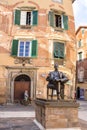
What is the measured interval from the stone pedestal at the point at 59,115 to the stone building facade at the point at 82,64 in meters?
30.1

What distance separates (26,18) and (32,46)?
2.91m

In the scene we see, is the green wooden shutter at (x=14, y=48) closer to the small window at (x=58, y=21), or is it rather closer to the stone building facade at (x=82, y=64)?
the small window at (x=58, y=21)

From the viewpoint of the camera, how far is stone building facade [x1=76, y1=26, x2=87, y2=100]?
40644 millimetres

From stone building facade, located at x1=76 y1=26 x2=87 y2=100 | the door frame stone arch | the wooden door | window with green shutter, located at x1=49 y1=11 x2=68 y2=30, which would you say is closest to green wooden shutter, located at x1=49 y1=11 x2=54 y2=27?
window with green shutter, located at x1=49 y1=11 x2=68 y2=30

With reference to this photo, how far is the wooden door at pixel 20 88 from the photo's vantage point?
75.7ft

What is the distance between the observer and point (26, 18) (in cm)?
2430

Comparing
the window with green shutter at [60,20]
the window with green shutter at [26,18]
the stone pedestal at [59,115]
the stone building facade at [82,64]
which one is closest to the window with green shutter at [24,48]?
the window with green shutter at [26,18]

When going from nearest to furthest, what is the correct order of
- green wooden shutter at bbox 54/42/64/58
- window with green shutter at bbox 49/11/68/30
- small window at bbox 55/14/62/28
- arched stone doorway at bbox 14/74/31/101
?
arched stone doorway at bbox 14/74/31/101
green wooden shutter at bbox 54/42/64/58
window with green shutter at bbox 49/11/68/30
small window at bbox 55/14/62/28

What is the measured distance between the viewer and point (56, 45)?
939 inches

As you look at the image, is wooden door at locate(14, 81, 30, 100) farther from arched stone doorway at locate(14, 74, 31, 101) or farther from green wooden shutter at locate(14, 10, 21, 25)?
green wooden shutter at locate(14, 10, 21, 25)

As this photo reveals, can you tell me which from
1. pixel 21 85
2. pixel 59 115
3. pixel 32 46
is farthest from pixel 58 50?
pixel 59 115

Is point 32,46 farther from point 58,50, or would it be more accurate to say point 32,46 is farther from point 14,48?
point 58,50

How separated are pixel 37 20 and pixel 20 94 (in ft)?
22.6

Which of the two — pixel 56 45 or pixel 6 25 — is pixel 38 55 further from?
pixel 6 25
